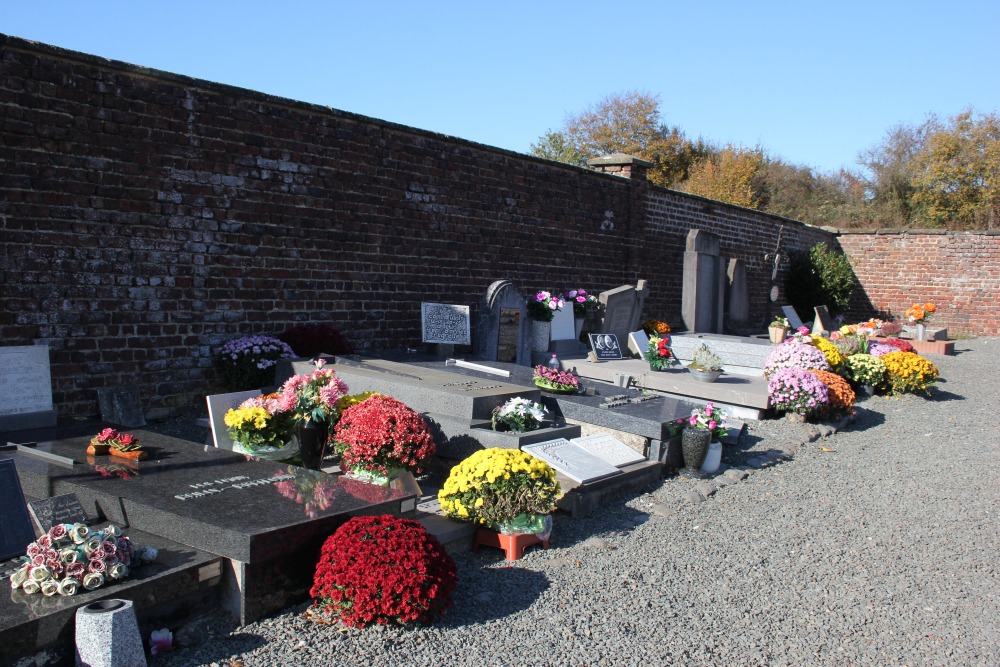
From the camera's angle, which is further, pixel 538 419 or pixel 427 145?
pixel 427 145

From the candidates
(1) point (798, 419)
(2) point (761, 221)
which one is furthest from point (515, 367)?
(2) point (761, 221)

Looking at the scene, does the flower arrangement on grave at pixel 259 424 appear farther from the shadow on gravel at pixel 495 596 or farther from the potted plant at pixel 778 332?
the potted plant at pixel 778 332

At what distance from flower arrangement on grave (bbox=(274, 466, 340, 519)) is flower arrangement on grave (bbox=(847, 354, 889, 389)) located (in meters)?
8.36

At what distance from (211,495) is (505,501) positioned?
1.60 meters

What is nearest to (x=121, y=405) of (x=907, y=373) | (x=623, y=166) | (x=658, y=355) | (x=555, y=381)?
(x=555, y=381)

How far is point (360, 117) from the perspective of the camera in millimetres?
9352

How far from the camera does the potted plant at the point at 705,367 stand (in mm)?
9172

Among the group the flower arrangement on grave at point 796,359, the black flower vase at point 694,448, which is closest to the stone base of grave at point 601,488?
the black flower vase at point 694,448

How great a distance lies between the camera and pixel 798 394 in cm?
843

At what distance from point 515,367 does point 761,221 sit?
1302 cm

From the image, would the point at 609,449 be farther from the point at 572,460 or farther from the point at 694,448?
the point at 694,448

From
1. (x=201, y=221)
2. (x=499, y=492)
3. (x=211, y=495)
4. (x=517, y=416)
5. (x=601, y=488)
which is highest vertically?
(x=201, y=221)

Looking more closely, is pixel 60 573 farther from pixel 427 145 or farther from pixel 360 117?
pixel 427 145

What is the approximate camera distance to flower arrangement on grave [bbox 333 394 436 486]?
16.4 ft
